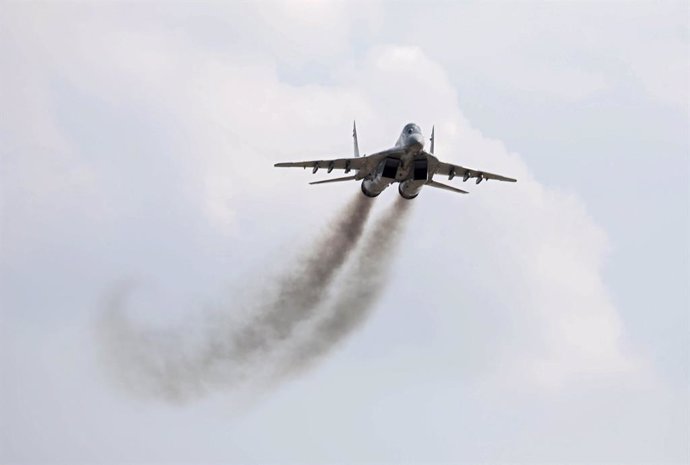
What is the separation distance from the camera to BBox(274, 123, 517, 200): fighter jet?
107 meters

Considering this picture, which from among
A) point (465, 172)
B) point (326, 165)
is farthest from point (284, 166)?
point (465, 172)

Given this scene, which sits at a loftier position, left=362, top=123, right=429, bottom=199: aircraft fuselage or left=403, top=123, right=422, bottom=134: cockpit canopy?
left=403, top=123, right=422, bottom=134: cockpit canopy

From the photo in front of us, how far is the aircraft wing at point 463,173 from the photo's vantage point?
365 ft

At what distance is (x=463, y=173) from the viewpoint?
112375mm

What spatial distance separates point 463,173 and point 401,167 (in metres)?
4.95

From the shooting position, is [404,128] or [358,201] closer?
[404,128]

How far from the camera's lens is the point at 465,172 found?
4424 inches

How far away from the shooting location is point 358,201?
378 ft

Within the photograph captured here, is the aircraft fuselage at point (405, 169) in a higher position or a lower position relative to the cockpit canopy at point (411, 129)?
lower

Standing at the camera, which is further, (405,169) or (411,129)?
(405,169)

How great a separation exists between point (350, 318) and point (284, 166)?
14543 mm

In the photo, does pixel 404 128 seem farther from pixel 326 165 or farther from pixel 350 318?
pixel 350 318

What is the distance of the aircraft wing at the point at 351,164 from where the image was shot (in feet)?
355

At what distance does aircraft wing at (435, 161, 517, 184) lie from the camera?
111 metres
